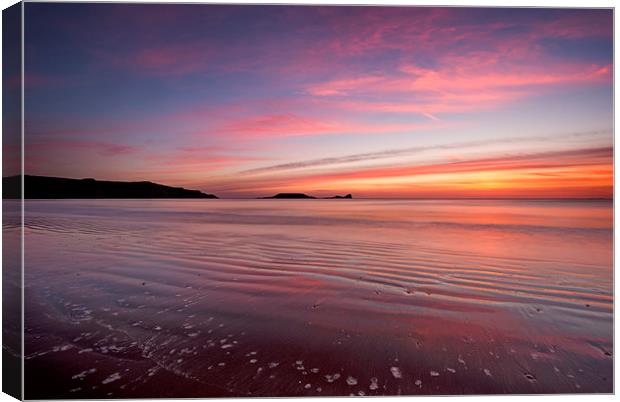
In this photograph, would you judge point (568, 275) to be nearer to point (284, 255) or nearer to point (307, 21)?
point (284, 255)

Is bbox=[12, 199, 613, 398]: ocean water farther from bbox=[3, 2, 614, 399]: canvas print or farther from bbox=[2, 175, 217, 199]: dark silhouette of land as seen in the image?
bbox=[2, 175, 217, 199]: dark silhouette of land

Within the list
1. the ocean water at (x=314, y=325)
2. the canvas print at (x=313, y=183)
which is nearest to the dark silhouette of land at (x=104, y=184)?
the canvas print at (x=313, y=183)

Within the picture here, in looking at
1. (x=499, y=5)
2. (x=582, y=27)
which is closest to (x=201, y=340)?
(x=499, y=5)

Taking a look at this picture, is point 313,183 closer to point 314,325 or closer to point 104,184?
point 314,325

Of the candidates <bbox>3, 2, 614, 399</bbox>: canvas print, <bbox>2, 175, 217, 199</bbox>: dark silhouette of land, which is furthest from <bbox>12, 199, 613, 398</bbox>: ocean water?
<bbox>2, 175, 217, 199</bbox>: dark silhouette of land

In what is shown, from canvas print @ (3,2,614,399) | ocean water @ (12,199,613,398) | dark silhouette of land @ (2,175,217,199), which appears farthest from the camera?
dark silhouette of land @ (2,175,217,199)
